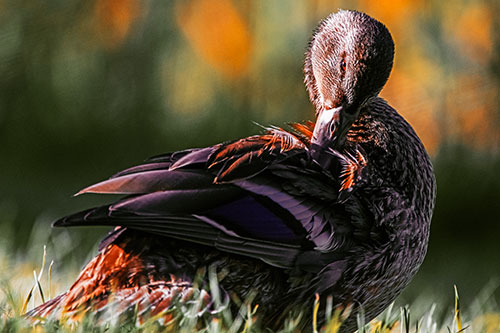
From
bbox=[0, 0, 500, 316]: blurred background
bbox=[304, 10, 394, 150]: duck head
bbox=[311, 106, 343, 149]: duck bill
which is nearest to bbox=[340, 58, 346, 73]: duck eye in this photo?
bbox=[304, 10, 394, 150]: duck head

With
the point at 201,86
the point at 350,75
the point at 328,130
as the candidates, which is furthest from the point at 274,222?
the point at 201,86

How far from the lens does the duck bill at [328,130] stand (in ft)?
10.2

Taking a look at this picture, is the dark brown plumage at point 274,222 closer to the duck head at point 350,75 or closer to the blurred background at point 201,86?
the duck head at point 350,75

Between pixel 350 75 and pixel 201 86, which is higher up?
pixel 350 75

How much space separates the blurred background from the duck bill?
3029 mm

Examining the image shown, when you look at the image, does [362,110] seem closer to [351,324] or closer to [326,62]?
[326,62]

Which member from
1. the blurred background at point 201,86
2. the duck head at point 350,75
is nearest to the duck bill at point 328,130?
the duck head at point 350,75

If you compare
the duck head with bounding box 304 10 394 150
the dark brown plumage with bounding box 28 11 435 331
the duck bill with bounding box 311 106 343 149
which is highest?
the duck head with bounding box 304 10 394 150

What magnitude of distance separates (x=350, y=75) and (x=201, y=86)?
3.66m

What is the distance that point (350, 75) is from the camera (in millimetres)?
3123

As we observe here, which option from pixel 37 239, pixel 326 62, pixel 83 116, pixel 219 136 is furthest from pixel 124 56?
pixel 326 62

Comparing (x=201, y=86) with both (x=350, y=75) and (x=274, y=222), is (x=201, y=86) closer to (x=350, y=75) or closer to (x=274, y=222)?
(x=350, y=75)

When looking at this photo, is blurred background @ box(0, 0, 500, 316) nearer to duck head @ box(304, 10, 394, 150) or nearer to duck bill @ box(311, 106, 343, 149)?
duck head @ box(304, 10, 394, 150)

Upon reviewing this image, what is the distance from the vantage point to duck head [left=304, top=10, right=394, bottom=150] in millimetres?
3115
